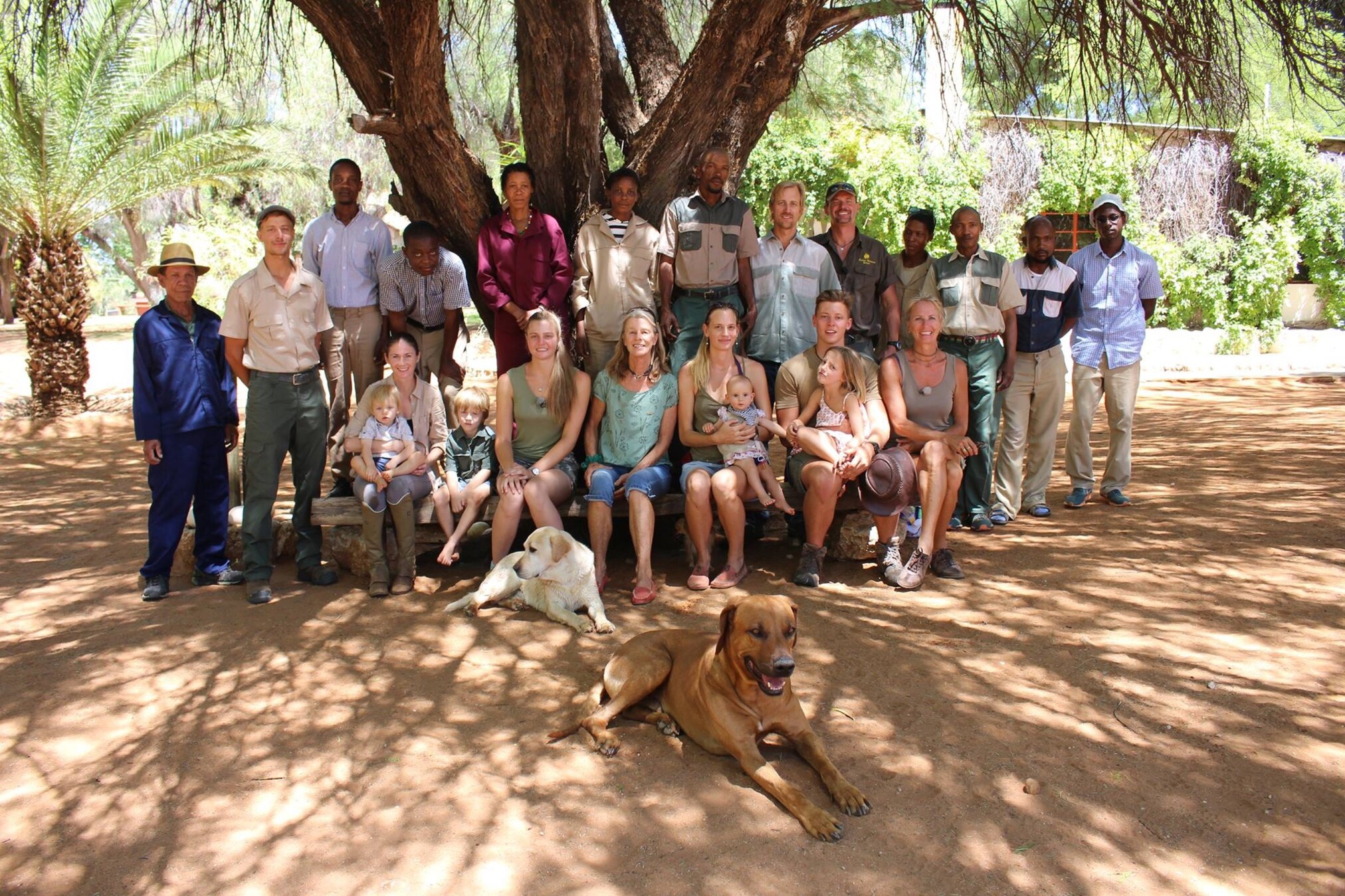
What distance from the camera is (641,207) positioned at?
704cm

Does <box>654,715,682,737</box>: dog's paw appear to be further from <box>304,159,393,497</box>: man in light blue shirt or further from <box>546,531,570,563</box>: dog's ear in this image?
<box>304,159,393,497</box>: man in light blue shirt

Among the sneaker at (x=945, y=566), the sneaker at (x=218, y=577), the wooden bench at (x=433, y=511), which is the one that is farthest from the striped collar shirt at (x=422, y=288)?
the sneaker at (x=945, y=566)

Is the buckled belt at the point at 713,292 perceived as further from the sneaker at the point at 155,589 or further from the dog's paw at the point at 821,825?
the dog's paw at the point at 821,825

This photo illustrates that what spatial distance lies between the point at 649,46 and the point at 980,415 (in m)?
3.84

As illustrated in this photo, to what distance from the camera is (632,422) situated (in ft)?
18.9

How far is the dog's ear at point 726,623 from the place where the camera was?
3682 mm

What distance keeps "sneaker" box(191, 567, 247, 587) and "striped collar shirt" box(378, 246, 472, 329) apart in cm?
179

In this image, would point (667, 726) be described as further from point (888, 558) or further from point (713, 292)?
point (713, 292)

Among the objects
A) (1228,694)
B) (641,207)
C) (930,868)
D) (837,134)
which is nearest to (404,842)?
(930,868)

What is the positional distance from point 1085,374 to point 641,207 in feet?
10.8

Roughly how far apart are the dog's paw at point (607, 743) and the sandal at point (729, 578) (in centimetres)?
172

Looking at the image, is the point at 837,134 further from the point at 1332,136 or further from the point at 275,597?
the point at 275,597

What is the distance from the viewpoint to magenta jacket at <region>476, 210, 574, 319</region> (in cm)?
629

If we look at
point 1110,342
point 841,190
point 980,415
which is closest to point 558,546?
point 980,415
